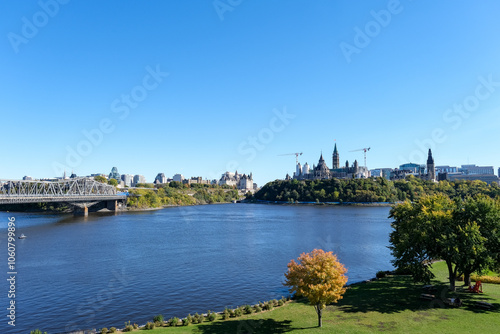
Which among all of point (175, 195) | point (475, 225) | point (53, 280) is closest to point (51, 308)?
point (53, 280)

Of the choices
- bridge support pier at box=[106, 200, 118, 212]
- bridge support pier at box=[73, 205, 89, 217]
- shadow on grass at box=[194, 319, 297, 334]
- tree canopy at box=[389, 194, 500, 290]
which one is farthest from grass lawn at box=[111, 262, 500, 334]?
bridge support pier at box=[106, 200, 118, 212]

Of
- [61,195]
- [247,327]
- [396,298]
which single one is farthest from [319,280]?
[61,195]

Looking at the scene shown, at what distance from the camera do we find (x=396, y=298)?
2483 centimetres

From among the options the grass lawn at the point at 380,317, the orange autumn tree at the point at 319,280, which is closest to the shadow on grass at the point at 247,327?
the grass lawn at the point at 380,317

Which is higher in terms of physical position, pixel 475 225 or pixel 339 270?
pixel 475 225

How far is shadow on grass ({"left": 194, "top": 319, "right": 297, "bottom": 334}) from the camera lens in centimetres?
1970

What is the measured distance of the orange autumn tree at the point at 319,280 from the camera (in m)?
19.7

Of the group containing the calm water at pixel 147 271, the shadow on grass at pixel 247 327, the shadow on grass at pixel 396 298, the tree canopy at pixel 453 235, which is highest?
the tree canopy at pixel 453 235

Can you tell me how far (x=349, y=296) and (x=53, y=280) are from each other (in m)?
27.9

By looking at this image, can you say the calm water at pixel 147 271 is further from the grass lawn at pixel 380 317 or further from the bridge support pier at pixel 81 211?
Result: the bridge support pier at pixel 81 211

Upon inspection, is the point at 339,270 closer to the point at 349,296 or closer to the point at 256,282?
the point at 349,296

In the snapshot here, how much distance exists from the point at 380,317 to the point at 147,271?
25.6 metres

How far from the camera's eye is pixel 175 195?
184875 millimetres

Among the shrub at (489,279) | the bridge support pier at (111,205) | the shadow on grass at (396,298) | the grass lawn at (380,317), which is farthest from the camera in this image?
the bridge support pier at (111,205)
